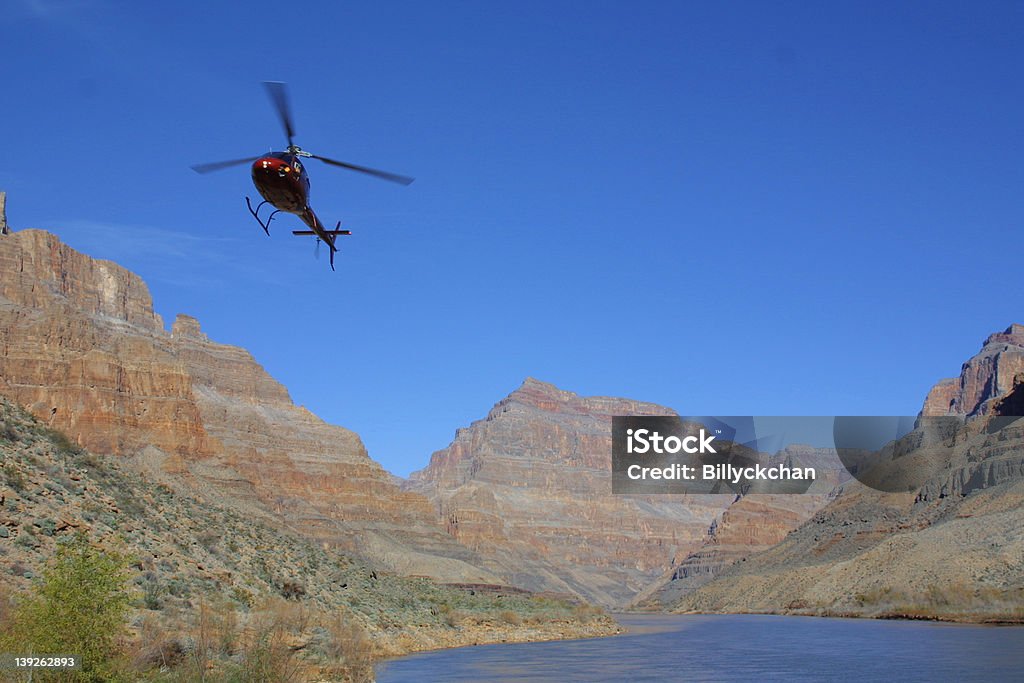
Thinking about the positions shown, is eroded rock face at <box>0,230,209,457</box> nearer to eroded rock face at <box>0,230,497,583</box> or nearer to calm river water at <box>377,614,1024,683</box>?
eroded rock face at <box>0,230,497,583</box>

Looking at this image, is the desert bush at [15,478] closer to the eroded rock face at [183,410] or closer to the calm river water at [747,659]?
the calm river water at [747,659]

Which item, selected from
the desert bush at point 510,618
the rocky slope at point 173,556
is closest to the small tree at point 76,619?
the rocky slope at point 173,556

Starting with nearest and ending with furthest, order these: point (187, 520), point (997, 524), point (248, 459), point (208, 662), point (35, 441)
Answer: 1. point (208, 662)
2. point (35, 441)
3. point (187, 520)
4. point (997, 524)
5. point (248, 459)

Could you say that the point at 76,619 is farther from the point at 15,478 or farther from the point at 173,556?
the point at 173,556

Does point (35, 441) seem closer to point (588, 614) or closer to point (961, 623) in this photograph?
point (588, 614)

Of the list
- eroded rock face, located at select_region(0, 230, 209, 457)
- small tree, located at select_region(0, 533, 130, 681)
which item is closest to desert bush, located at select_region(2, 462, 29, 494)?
small tree, located at select_region(0, 533, 130, 681)

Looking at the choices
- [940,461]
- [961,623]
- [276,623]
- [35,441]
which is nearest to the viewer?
[276,623]

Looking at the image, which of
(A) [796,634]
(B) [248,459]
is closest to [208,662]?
(A) [796,634]

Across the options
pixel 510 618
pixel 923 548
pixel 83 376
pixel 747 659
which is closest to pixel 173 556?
pixel 747 659
